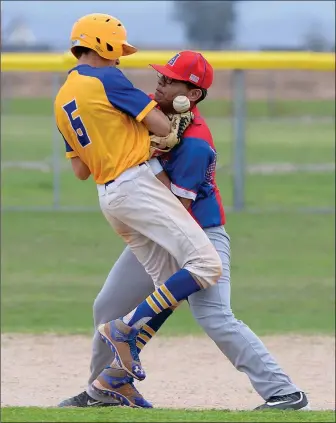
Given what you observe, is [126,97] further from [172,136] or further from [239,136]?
[239,136]

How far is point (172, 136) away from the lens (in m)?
5.23

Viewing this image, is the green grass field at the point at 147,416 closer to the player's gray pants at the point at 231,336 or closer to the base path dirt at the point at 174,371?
the player's gray pants at the point at 231,336

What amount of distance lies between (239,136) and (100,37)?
11.7 metres

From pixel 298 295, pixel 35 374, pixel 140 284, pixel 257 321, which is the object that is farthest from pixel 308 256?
pixel 140 284

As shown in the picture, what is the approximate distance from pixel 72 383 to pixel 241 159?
979 centimetres

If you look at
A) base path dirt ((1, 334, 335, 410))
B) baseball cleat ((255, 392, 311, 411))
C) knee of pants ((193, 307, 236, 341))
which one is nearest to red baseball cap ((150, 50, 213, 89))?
knee of pants ((193, 307, 236, 341))

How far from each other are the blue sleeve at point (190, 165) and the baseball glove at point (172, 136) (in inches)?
2.4

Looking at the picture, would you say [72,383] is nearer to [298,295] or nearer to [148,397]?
[148,397]

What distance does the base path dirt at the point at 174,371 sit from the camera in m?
6.95

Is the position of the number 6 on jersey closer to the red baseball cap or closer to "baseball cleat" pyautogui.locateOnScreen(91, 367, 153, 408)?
the red baseball cap

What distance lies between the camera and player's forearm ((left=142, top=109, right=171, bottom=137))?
521 centimetres

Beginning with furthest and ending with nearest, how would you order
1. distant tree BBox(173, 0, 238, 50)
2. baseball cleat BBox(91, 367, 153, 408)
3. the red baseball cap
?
distant tree BBox(173, 0, 238, 50), baseball cleat BBox(91, 367, 153, 408), the red baseball cap

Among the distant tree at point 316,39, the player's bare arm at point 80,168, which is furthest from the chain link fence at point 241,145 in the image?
the player's bare arm at point 80,168

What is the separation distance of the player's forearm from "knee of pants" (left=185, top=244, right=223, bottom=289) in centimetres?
59
